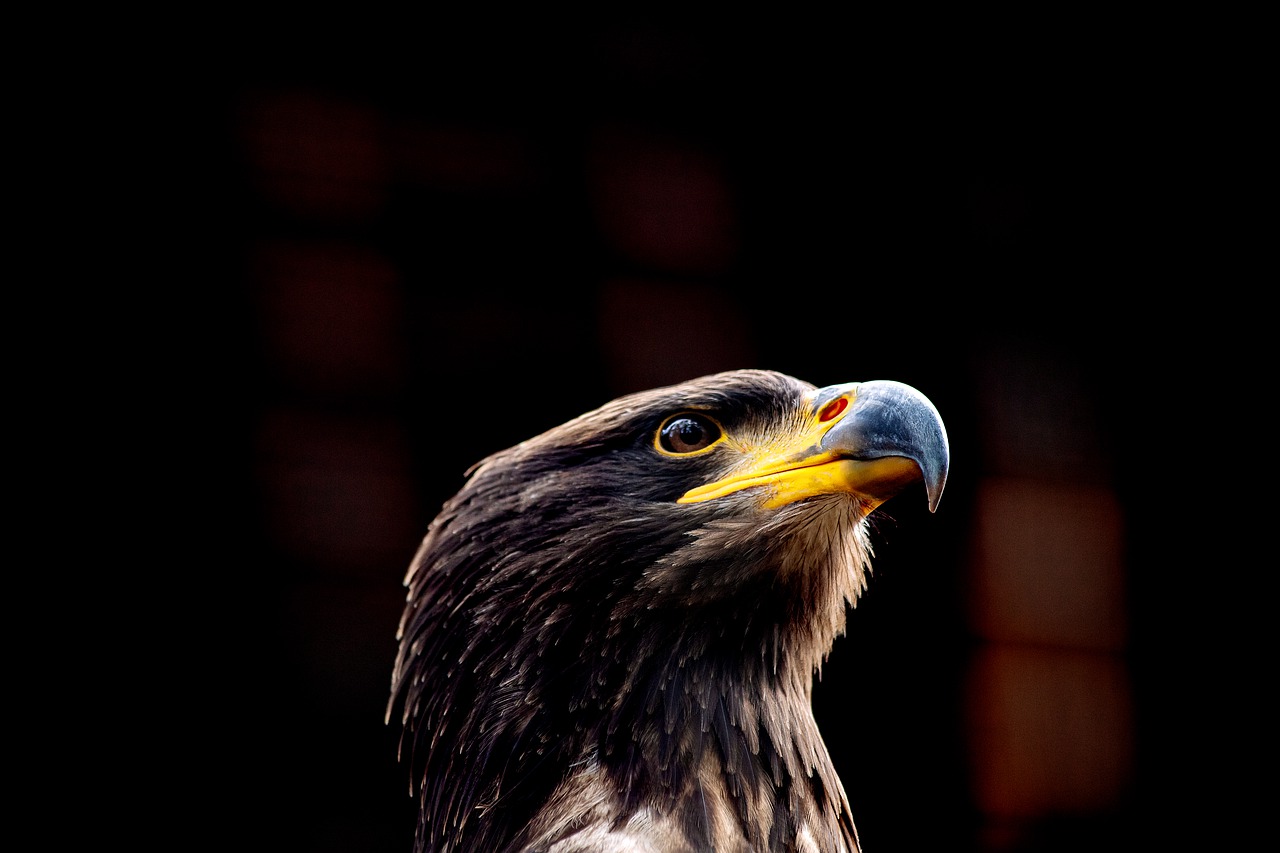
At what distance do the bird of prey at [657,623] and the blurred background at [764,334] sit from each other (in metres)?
1.70

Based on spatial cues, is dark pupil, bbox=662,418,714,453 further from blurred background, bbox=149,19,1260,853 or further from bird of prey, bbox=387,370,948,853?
blurred background, bbox=149,19,1260,853

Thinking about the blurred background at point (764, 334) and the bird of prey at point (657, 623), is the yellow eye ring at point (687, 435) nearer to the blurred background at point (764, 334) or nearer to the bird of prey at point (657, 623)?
the bird of prey at point (657, 623)

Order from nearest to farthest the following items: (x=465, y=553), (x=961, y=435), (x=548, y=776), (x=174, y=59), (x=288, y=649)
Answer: (x=548, y=776)
(x=465, y=553)
(x=174, y=59)
(x=288, y=649)
(x=961, y=435)

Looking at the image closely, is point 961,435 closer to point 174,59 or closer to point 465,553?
point 465,553

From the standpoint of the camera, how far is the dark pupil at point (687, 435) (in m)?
2.30

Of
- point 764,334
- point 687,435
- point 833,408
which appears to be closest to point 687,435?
point 687,435

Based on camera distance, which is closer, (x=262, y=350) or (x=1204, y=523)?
(x=262, y=350)

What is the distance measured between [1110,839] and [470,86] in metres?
3.42

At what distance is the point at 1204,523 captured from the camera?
4555 millimetres

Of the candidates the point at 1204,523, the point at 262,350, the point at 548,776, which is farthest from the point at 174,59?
the point at 1204,523

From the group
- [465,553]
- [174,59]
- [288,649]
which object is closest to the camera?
[465,553]

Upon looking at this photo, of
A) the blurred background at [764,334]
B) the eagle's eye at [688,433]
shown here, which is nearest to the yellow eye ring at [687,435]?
the eagle's eye at [688,433]

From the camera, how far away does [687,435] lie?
230 centimetres

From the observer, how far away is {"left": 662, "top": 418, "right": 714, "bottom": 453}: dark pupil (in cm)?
230
